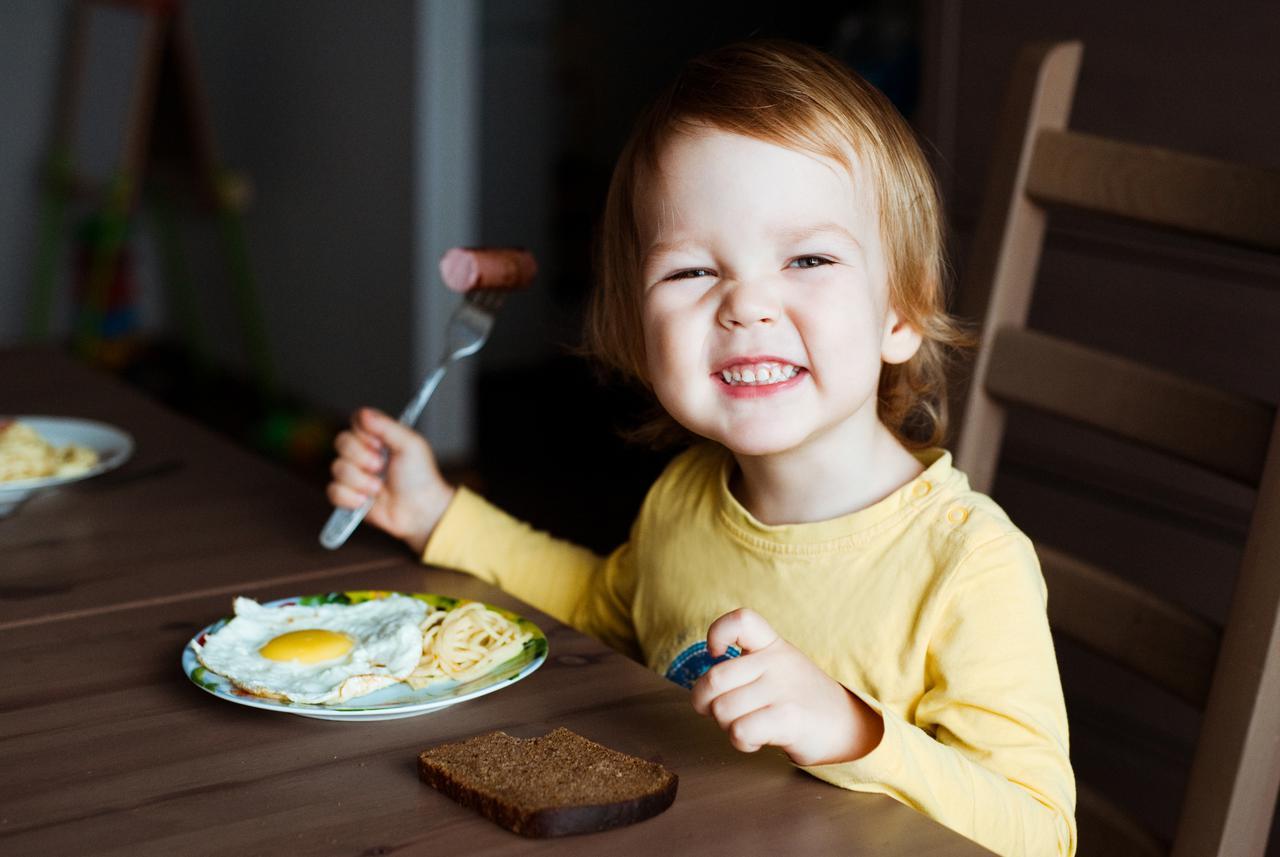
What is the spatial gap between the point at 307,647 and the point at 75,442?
0.63m

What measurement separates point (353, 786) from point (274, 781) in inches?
1.7

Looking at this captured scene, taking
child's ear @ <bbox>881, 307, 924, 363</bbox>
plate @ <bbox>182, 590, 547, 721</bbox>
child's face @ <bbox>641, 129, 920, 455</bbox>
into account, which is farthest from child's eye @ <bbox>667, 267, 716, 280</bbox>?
plate @ <bbox>182, 590, 547, 721</bbox>

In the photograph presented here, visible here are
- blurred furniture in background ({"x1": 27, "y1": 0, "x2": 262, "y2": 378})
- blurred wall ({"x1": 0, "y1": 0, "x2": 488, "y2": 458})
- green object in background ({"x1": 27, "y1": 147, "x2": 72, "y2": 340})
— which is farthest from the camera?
green object in background ({"x1": 27, "y1": 147, "x2": 72, "y2": 340})

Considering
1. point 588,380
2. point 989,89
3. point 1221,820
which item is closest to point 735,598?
point 1221,820

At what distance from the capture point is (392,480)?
48.5 inches

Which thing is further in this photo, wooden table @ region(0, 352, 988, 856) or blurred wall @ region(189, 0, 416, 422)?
blurred wall @ region(189, 0, 416, 422)

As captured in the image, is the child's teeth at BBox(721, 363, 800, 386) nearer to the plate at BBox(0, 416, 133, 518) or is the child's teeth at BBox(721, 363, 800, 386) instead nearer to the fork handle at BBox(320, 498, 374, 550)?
the fork handle at BBox(320, 498, 374, 550)

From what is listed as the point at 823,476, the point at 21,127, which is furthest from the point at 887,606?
the point at 21,127

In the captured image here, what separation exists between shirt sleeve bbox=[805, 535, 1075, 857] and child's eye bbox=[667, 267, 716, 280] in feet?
0.84

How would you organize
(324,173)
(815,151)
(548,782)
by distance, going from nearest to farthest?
(548,782)
(815,151)
(324,173)

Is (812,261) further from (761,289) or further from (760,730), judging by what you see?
(760,730)

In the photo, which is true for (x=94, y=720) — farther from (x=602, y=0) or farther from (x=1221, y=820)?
(x=602, y=0)

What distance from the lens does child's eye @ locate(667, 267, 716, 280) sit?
991 millimetres

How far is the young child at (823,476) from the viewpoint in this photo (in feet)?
2.70
